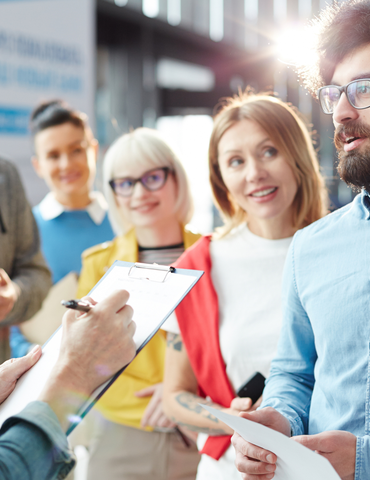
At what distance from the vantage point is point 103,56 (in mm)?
5488

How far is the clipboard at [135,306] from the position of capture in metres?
0.88

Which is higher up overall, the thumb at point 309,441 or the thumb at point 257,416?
the thumb at point 309,441

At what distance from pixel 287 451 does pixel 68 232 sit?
1.98 meters

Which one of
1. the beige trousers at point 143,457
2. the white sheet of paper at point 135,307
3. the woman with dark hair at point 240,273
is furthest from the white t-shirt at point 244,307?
the white sheet of paper at point 135,307

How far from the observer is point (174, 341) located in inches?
61.7

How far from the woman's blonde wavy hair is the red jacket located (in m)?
0.25

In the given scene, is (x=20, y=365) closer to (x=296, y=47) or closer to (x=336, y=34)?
(x=336, y=34)

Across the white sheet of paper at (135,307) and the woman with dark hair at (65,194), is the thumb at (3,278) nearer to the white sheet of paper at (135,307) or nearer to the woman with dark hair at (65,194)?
the white sheet of paper at (135,307)

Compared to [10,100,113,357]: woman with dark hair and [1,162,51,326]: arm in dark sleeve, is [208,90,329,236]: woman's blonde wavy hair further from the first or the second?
[10,100,113,357]: woman with dark hair

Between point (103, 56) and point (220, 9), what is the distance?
267 cm

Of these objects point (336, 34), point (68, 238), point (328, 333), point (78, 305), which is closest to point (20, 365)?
point (78, 305)

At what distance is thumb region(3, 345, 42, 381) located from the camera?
0.93m

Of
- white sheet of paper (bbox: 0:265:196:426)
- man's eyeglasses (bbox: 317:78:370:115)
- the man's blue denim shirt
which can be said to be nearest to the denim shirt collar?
the man's blue denim shirt

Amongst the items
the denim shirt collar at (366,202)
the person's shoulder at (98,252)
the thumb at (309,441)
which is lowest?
the thumb at (309,441)
